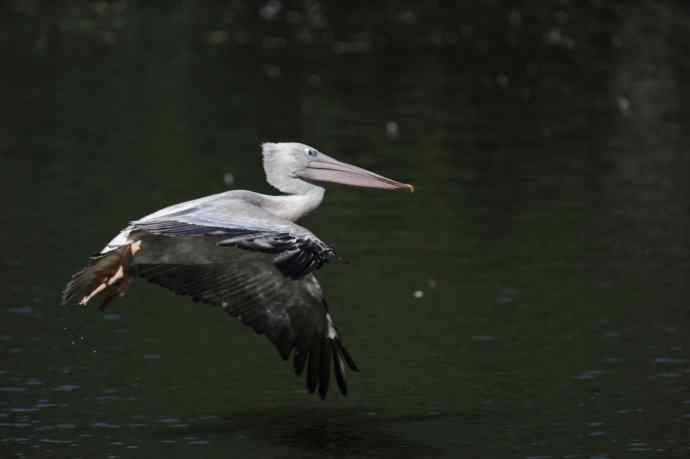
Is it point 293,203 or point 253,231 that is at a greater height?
point 293,203

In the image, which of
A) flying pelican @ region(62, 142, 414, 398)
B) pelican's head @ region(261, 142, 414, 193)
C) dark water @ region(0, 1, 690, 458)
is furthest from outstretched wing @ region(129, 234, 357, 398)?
pelican's head @ region(261, 142, 414, 193)

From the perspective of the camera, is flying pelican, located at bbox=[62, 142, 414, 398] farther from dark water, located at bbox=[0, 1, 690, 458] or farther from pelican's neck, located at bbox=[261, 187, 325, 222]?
dark water, located at bbox=[0, 1, 690, 458]

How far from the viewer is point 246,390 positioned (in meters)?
12.5

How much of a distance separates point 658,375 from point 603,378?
0.37 metres

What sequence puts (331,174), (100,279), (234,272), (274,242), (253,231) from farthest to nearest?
(331,174) → (100,279) → (234,272) → (253,231) → (274,242)

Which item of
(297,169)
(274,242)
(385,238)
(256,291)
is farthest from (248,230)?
(385,238)

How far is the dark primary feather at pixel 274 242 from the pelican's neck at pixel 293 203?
74 cm

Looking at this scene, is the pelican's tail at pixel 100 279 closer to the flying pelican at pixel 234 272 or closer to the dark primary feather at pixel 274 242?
the flying pelican at pixel 234 272

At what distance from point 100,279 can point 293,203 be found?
4.11 feet

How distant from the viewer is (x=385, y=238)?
17.6 metres

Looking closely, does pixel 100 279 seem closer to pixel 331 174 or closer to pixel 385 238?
pixel 331 174

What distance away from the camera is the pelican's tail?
11156 millimetres

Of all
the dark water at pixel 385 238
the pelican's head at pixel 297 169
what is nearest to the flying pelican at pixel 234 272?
the pelican's head at pixel 297 169

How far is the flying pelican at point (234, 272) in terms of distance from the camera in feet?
34.7
